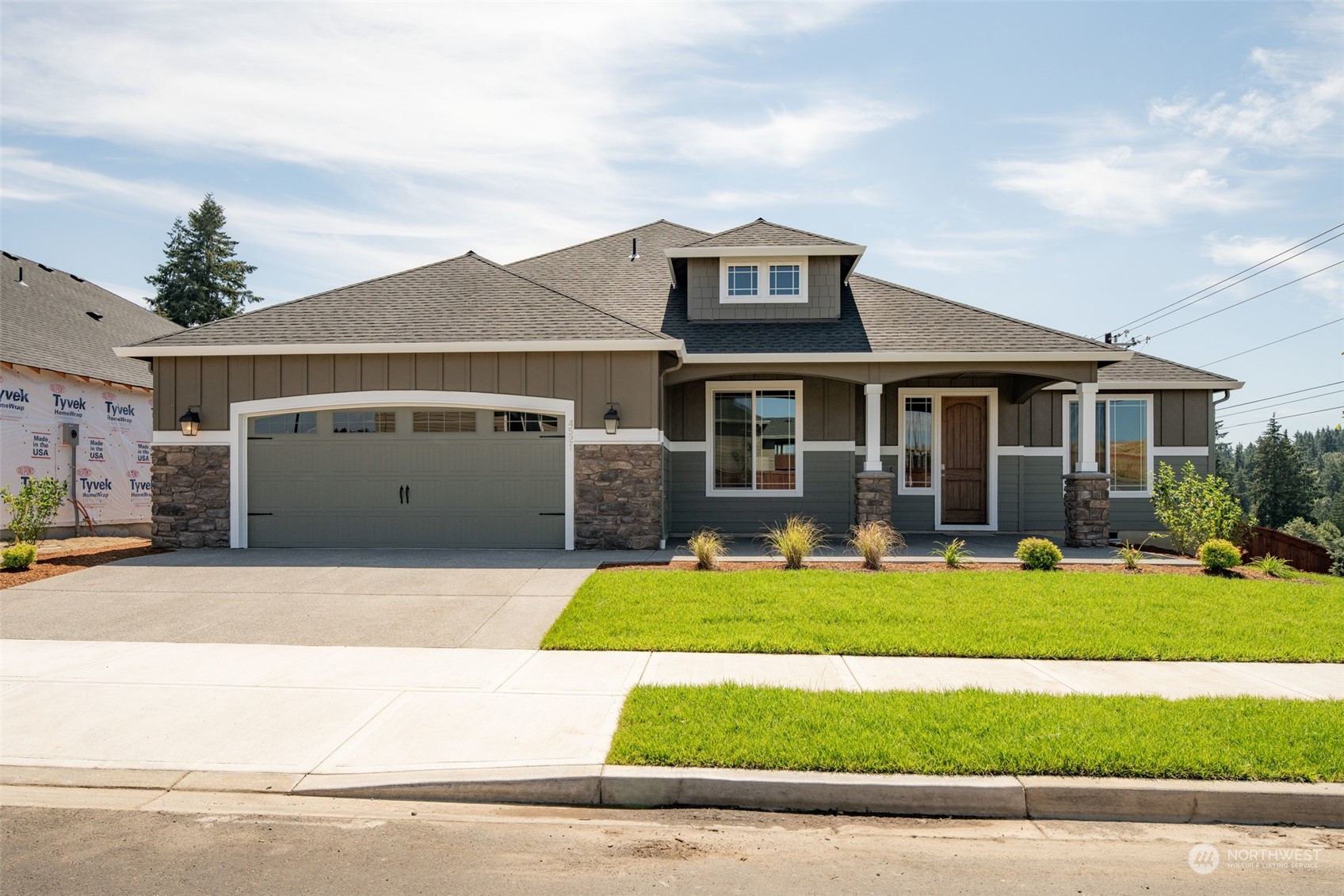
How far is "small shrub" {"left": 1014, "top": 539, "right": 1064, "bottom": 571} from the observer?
421 inches

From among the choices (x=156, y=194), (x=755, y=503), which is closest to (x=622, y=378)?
(x=755, y=503)

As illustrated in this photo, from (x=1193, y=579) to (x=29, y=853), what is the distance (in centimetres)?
1125

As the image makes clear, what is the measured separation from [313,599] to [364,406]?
4.44 meters

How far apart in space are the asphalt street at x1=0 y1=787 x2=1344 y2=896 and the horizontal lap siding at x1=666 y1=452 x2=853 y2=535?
429 inches

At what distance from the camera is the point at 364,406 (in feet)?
42.0

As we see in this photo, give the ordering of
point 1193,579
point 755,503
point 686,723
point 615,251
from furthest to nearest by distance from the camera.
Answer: point 615,251
point 755,503
point 1193,579
point 686,723

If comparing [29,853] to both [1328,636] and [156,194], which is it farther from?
[156,194]

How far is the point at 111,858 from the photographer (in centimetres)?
356

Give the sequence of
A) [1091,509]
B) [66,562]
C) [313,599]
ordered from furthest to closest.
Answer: [1091,509]
[66,562]
[313,599]

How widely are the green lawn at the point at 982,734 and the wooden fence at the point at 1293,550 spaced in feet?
36.2

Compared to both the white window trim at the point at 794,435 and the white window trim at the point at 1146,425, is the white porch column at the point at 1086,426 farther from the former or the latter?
the white window trim at the point at 794,435

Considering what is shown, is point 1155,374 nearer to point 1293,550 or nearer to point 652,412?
point 1293,550

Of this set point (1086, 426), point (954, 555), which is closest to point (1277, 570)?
point (1086, 426)

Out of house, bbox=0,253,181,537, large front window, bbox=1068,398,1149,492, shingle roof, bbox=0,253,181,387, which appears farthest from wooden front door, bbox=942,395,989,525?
shingle roof, bbox=0,253,181,387
